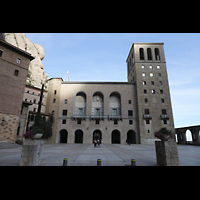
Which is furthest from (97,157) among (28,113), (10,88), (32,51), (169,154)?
(32,51)

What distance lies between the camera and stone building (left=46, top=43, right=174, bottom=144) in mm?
33812

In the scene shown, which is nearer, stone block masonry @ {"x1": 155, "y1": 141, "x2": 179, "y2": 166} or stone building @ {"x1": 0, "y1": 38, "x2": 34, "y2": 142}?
stone block masonry @ {"x1": 155, "y1": 141, "x2": 179, "y2": 166}

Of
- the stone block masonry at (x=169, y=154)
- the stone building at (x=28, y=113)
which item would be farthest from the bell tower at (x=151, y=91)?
the stone building at (x=28, y=113)

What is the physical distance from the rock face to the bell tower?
45.1 m

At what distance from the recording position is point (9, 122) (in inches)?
917

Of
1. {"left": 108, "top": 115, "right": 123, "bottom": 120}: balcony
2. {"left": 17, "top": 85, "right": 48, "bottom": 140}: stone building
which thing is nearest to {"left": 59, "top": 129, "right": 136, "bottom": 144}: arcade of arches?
{"left": 108, "top": 115, "right": 123, "bottom": 120}: balcony

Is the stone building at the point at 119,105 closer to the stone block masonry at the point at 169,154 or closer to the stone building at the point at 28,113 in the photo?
the stone building at the point at 28,113

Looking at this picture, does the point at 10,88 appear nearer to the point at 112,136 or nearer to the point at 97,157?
the point at 97,157

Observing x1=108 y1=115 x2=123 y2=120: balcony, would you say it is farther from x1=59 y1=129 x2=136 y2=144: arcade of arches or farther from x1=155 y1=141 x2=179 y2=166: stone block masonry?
x1=155 y1=141 x2=179 y2=166: stone block masonry

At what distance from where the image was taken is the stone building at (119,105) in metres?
33.8

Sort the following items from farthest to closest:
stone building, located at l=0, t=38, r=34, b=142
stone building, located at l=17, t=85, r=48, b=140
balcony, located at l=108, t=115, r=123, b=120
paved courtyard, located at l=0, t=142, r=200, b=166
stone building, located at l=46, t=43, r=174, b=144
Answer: balcony, located at l=108, t=115, r=123, b=120
stone building, located at l=46, t=43, r=174, b=144
stone building, located at l=17, t=85, r=48, b=140
stone building, located at l=0, t=38, r=34, b=142
paved courtyard, located at l=0, t=142, r=200, b=166

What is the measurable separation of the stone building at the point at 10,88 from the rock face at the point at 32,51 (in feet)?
99.1
